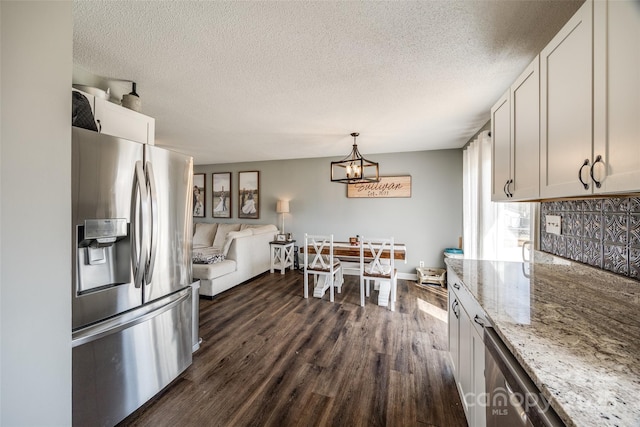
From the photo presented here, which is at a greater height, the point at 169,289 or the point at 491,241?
the point at 491,241

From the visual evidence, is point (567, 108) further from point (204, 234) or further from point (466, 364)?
point (204, 234)

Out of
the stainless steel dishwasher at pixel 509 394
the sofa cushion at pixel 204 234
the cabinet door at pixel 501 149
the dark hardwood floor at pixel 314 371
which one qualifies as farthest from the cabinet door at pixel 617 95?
the sofa cushion at pixel 204 234

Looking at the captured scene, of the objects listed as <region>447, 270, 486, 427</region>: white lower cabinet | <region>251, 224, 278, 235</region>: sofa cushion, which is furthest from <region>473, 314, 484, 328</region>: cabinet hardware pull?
<region>251, 224, 278, 235</region>: sofa cushion

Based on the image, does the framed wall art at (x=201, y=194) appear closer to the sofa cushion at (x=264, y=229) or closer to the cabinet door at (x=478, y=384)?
the sofa cushion at (x=264, y=229)

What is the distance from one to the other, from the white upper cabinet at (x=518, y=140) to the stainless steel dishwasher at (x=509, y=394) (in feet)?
2.99

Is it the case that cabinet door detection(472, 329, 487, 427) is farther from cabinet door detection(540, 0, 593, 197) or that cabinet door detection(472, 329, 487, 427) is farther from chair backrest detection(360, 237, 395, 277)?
chair backrest detection(360, 237, 395, 277)

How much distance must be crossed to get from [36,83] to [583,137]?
210 cm

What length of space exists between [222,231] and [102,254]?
13.3 ft

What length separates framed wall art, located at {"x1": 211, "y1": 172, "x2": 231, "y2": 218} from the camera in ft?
19.3

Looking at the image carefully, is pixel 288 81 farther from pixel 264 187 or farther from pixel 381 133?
pixel 264 187

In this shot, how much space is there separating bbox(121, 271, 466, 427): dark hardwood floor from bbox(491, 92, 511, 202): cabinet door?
1507 mm

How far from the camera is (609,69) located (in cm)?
88

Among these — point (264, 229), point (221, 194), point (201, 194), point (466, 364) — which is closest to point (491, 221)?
point (466, 364)

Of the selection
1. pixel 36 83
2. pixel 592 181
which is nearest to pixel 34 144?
pixel 36 83
